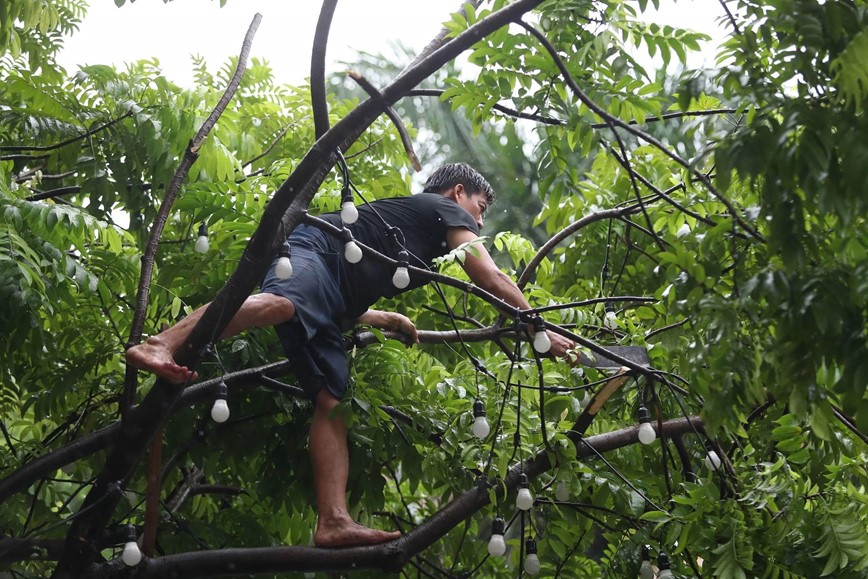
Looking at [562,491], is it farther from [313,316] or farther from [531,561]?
[313,316]

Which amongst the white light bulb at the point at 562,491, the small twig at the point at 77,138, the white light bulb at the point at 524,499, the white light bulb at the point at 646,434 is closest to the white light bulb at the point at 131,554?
the white light bulb at the point at 524,499

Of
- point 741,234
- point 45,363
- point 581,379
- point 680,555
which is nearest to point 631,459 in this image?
point 581,379

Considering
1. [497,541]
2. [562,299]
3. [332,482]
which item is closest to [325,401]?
[332,482]

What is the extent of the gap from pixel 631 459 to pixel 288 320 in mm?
2119

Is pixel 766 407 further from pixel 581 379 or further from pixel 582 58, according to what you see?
pixel 582 58

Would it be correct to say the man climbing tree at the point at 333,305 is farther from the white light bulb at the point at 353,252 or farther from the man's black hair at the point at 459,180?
the man's black hair at the point at 459,180

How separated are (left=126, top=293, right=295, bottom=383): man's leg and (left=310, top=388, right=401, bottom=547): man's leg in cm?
48

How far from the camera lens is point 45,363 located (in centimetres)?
539

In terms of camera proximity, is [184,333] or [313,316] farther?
[313,316]

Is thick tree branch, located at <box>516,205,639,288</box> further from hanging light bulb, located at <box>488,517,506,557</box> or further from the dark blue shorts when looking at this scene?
hanging light bulb, located at <box>488,517,506,557</box>

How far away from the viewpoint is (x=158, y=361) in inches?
157

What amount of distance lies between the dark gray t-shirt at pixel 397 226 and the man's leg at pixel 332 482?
0.49 meters

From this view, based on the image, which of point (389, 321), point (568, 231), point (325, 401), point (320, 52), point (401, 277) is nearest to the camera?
point (320, 52)

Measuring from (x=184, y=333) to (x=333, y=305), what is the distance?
78 centimetres
